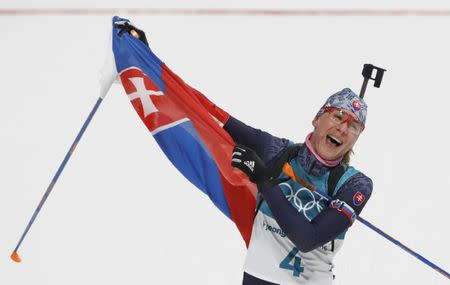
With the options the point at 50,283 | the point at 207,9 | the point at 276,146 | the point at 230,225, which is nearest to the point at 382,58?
the point at 207,9

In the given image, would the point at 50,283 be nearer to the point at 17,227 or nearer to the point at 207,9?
the point at 17,227

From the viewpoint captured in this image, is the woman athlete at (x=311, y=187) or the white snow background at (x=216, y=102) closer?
the woman athlete at (x=311, y=187)

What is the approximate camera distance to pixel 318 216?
2125 mm

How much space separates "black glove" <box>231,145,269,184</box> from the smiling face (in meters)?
0.20

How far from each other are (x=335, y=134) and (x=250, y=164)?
0.92ft

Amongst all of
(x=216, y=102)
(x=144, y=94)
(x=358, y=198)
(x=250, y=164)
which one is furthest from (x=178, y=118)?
(x=216, y=102)

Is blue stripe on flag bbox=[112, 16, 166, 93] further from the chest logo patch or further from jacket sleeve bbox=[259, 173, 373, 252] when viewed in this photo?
the chest logo patch

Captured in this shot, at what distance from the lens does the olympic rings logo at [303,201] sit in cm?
221

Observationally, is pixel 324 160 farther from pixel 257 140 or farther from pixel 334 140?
pixel 257 140

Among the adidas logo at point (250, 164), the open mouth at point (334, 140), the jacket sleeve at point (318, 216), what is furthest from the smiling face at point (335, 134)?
the adidas logo at point (250, 164)

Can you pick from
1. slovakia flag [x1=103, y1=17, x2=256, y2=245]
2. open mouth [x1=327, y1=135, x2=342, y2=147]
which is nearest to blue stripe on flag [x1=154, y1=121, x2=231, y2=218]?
slovakia flag [x1=103, y1=17, x2=256, y2=245]

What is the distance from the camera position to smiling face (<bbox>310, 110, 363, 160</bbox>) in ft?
7.18

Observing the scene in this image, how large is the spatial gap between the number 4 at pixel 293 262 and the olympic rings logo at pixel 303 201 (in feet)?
0.41

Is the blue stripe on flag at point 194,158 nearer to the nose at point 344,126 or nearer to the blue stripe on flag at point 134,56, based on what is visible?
the blue stripe on flag at point 134,56
